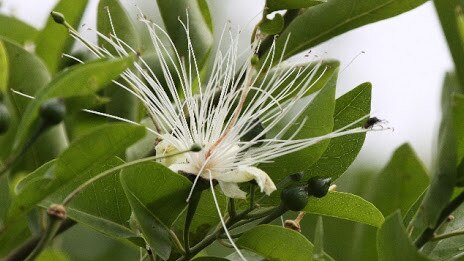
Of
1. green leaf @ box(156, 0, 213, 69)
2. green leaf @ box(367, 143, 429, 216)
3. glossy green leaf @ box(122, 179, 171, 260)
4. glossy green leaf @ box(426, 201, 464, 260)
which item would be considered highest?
green leaf @ box(156, 0, 213, 69)

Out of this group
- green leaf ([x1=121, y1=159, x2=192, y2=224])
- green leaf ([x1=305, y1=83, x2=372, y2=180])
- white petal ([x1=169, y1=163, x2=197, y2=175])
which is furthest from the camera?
green leaf ([x1=305, y1=83, x2=372, y2=180])

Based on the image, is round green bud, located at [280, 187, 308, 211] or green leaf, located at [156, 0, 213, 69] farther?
green leaf, located at [156, 0, 213, 69]

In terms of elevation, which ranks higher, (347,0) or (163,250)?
(347,0)

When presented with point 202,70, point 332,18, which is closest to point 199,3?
point 202,70

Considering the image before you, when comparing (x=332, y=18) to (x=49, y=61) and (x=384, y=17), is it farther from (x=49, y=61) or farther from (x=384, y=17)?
(x=49, y=61)

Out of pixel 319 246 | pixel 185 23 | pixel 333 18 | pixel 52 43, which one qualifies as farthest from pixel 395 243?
pixel 52 43

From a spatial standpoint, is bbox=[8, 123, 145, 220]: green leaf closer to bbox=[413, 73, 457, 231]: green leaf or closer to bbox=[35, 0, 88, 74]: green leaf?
bbox=[413, 73, 457, 231]: green leaf

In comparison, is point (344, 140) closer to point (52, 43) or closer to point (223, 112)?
point (223, 112)

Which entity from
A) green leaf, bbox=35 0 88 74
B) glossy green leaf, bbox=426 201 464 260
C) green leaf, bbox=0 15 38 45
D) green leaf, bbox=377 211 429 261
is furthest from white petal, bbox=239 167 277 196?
green leaf, bbox=0 15 38 45
